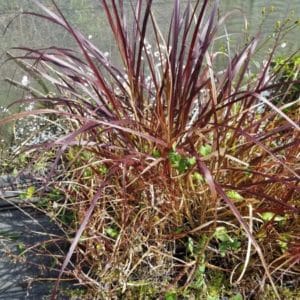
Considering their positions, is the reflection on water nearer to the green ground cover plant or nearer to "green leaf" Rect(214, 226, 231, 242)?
the green ground cover plant

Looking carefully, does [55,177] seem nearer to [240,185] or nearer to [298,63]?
[240,185]

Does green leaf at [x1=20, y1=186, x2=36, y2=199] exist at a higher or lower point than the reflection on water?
lower

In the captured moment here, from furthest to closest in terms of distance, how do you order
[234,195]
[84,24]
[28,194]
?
[84,24]
[28,194]
[234,195]

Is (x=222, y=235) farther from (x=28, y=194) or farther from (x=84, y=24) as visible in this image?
(x=84, y=24)

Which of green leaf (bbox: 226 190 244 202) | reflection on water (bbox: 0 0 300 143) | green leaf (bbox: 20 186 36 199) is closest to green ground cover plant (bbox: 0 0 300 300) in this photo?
green leaf (bbox: 226 190 244 202)

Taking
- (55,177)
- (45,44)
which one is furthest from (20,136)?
(55,177)

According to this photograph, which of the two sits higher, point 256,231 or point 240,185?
point 240,185

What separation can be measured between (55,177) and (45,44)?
2.44 ft

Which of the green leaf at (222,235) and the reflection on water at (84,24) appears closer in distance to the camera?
the green leaf at (222,235)

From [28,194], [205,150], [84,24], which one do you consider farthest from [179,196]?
[84,24]

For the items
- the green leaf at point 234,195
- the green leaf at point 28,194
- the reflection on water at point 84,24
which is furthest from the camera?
the reflection on water at point 84,24

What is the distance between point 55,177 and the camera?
195 cm

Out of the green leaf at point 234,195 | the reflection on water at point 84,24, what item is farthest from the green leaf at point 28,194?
the green leaf at point 234,195

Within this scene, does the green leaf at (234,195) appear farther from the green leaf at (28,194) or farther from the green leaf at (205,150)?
the green leaf at (28,194)
